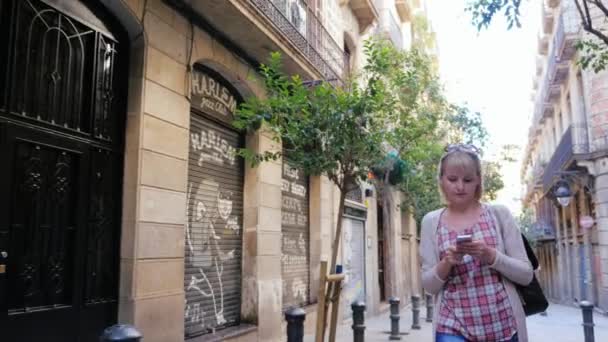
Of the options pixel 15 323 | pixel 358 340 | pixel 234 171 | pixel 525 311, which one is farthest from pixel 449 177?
pixel 234 171

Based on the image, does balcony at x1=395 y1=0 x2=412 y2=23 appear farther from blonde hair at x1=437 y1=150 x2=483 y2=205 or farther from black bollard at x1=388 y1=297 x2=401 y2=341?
blonde hair at x1=437 y1=150 x2=483 y2=205

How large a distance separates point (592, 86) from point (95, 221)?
18.6 metres

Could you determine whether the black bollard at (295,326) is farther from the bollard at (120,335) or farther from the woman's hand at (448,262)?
the woman's hand at (448,262)

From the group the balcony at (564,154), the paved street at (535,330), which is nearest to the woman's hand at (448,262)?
the paved street at (535,330)

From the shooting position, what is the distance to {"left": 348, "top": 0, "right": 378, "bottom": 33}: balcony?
14578mm

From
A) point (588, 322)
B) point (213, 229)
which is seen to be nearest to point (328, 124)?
point (213, 229)

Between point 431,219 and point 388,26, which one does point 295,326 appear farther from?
point 388,26

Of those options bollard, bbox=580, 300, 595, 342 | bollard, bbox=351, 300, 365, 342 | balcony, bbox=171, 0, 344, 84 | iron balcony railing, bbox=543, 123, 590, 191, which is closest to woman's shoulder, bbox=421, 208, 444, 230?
bollard, bbox=351, 300, 365, 342

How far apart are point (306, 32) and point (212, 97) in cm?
345

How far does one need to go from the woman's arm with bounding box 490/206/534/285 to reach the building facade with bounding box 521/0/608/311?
12335 mm

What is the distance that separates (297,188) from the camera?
11.1 m

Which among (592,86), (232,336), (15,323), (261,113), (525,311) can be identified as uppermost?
(592,86)

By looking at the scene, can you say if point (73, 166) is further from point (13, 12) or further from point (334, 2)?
point (334, 2)

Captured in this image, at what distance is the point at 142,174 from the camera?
19.8 feet
